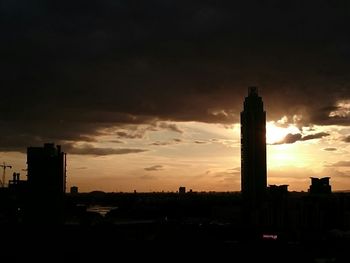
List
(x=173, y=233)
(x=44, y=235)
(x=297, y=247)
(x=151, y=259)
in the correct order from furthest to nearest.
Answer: (x=173, y=233) < (x=44, y=235) < (x=297, y=247) < (x=151, y=259)

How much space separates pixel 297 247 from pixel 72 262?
64736 mm

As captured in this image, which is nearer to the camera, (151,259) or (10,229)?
(151,259)

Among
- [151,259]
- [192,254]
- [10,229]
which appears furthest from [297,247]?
[10,229]

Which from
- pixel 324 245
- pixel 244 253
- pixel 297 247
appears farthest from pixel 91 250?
pixel 324 245

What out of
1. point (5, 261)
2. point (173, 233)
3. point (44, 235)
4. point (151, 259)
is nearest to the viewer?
point (5, 261)

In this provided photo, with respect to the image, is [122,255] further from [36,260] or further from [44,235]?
[44,235]

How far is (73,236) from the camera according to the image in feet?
556

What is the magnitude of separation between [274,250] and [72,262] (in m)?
53.1

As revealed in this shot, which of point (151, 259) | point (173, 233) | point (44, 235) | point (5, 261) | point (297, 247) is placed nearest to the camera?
point (5, 261)

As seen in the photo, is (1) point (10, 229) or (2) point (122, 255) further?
(1) point (10, 229)

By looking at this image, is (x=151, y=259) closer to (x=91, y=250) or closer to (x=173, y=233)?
(x=91, y=250)

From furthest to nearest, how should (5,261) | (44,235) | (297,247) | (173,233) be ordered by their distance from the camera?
(173,233)
(44,235)
(297,247)
(5,261)

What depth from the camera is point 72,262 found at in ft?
448

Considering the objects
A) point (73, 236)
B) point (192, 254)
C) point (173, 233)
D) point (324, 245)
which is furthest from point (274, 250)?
point (73, 236)
